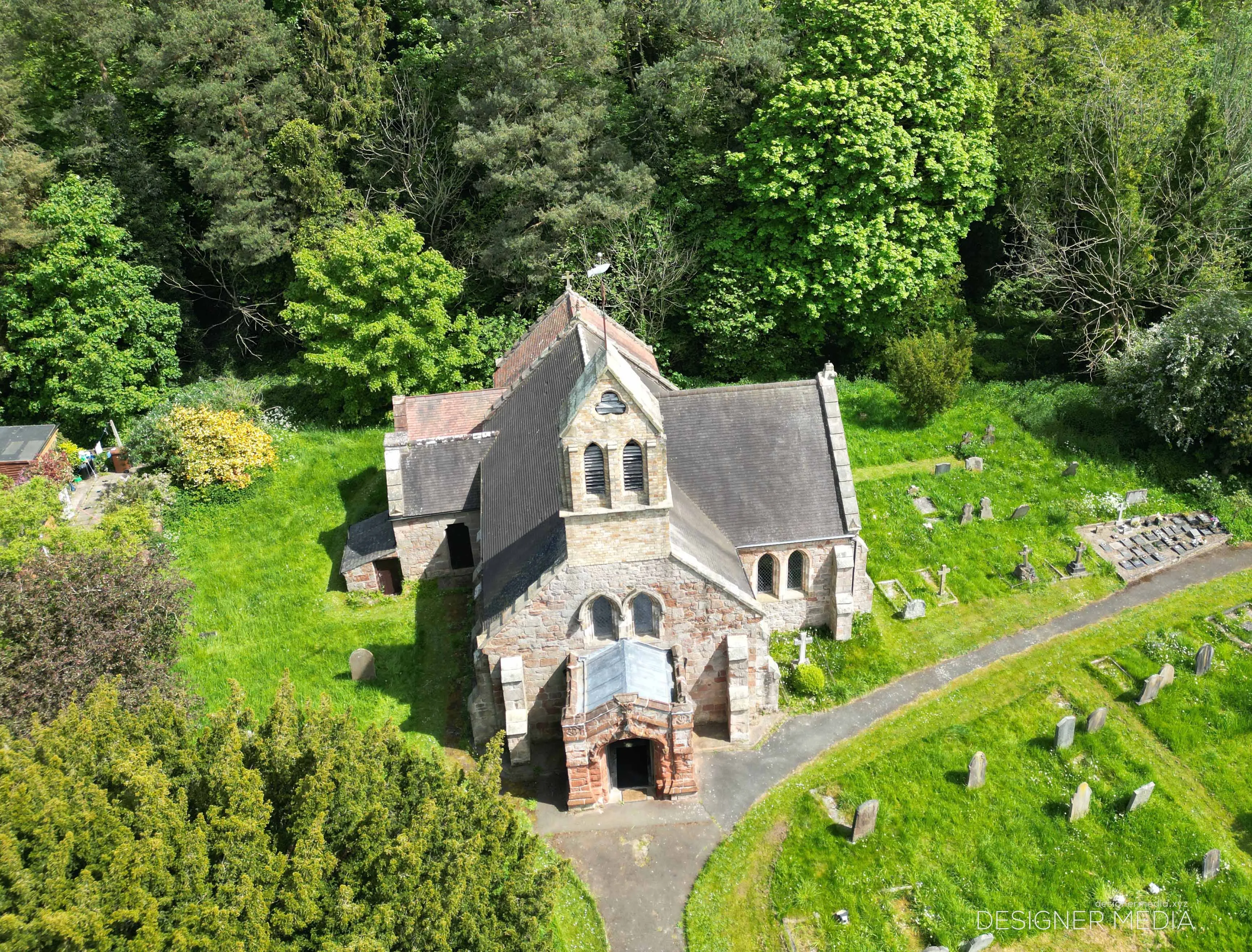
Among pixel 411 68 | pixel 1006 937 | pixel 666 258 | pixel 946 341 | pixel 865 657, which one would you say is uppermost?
pixel 411 68

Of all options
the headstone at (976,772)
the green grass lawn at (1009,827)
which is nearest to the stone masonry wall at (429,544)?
the green grass lawn at (1009,827)

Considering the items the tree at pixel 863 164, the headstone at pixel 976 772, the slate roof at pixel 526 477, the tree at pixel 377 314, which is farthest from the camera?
the tree at pixel 377 314

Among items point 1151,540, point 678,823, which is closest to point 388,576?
point 678,823

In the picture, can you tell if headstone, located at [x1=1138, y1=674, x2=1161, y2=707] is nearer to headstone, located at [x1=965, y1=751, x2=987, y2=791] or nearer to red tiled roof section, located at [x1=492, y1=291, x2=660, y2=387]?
headstone, located at [x1=965, y1=751, x2=987, y2=791]

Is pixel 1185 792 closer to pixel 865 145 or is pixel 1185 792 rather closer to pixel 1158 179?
pixel 865 145

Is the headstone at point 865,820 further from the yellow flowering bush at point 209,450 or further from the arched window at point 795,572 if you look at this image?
the yellow flowering bush at point 209,450

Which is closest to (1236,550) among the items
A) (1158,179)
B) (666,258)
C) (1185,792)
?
(1185,792)

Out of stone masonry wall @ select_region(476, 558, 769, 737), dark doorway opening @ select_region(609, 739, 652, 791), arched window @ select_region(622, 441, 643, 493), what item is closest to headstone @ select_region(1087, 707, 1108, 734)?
stone masonry wall @ select_region(476, 558, 769, 737)
